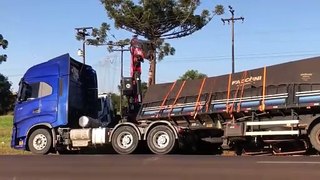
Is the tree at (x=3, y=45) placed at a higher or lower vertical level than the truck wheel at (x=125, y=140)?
higher

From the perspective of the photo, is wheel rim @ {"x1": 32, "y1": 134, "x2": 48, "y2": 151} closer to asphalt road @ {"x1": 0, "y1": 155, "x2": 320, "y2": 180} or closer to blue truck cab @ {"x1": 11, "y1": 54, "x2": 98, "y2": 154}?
blue truck cab @ {"x1": 11, "y1": 54, "x2": 98, "y2": 154}

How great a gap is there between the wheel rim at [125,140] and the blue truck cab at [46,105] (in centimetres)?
214

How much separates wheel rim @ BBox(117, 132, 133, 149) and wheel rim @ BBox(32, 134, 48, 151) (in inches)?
110

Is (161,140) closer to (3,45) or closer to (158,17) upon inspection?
(158,17)

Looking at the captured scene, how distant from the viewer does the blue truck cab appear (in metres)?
19.5

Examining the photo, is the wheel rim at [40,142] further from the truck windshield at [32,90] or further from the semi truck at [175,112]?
the truck windshield at [32,90]

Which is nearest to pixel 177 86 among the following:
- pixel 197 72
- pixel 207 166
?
pixel 207 166

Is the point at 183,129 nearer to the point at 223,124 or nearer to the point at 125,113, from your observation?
the point at 223,124

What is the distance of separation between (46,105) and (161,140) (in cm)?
450

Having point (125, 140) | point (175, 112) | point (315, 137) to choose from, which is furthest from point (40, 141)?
point (315, 137)

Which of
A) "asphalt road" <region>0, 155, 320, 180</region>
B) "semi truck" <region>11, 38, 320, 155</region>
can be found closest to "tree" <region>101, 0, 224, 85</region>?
"semi truck" <region>11, 38, 320, 155</region>

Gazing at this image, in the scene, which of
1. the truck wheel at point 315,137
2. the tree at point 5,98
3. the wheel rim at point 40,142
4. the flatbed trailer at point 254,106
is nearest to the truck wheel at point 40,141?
the wheel rim at point 40,142

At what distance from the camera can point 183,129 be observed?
18203mm

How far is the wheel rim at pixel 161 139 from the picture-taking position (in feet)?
59.0
